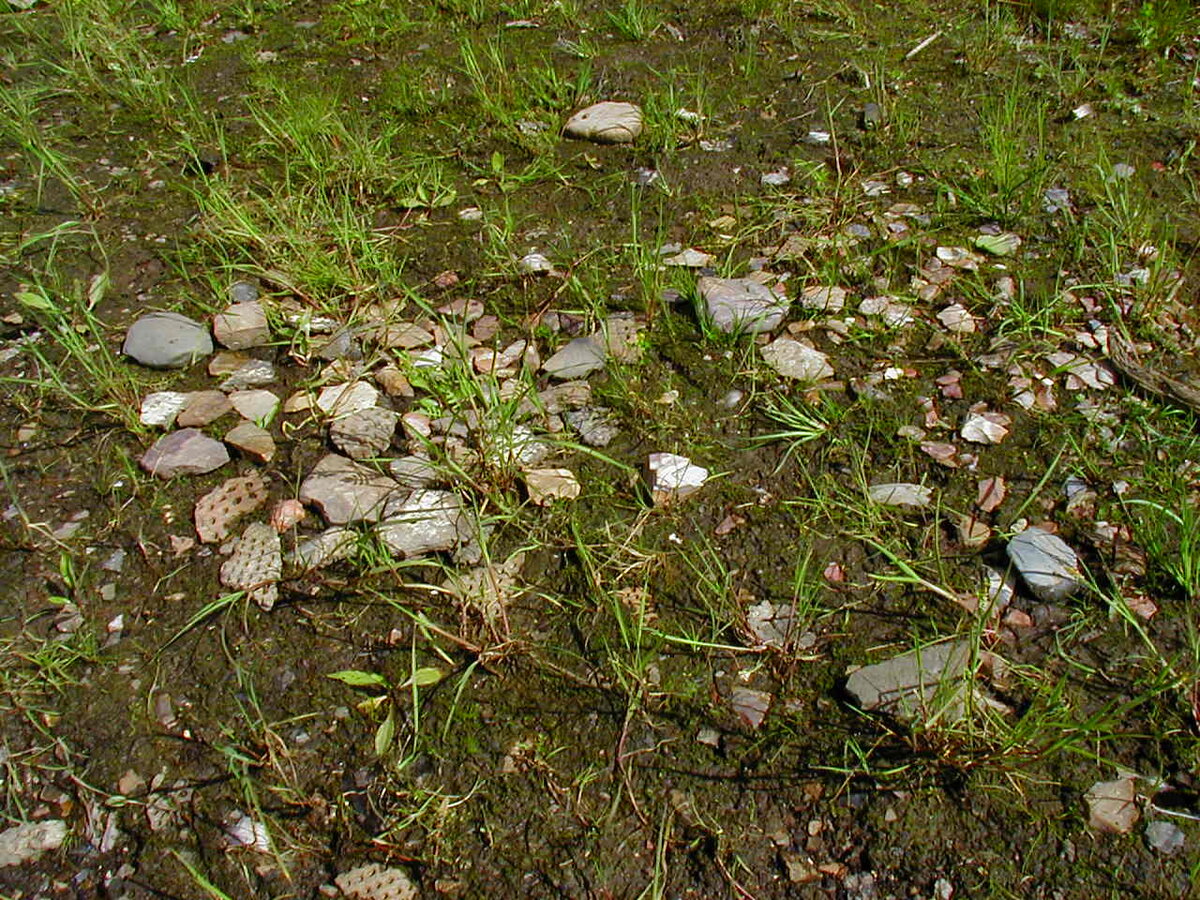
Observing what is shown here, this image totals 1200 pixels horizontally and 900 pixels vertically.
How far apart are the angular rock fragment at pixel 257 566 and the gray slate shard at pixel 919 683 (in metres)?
1.20

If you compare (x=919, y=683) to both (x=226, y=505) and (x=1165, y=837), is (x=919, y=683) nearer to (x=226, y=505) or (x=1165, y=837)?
(x=1165, y=837)

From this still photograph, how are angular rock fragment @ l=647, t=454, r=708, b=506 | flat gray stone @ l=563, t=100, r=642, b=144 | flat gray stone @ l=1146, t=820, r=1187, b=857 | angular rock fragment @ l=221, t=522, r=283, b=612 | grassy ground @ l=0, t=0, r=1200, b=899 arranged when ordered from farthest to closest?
flat gray stone @ l=563, t=100, r=642, b=144 → angular rock fragment @ l=647, t=454, r=708, b=506 → angular rock fragment @ l=221, t=522, r=283, b=612 → grassy ground @ l=0, t=0, r=1200, b=899 → flat gray stone @ l=1146, t=820, r=1187, b=857

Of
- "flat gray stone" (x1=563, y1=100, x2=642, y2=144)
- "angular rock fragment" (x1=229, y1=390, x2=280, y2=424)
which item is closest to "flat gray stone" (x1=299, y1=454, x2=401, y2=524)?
"angular rock fragment" (x1=229, y1=390, x2=280, y2=424)

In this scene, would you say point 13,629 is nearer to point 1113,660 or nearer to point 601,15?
point 1113,660

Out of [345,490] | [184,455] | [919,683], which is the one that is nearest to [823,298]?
[919,683]

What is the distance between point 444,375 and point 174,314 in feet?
2.89

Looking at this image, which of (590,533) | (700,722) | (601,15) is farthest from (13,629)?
(601,15)

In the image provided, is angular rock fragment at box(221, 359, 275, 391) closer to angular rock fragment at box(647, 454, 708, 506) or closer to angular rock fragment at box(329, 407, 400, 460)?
angular rock fragment at box(329, 407, 400, 460)

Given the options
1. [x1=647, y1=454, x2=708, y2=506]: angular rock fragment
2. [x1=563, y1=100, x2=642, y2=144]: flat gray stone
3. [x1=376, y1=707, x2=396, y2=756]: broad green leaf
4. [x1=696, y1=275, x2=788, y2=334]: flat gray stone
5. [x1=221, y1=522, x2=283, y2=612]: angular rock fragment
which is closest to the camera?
[x1=376, y1=707, x2=396, y2=756]: broad green leaf

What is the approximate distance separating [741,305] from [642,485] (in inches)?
26.1

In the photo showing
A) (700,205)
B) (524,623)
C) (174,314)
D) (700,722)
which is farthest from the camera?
(700,205)

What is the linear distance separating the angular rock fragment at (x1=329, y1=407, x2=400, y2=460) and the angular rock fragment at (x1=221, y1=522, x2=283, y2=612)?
28 cm

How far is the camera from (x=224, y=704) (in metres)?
1.96

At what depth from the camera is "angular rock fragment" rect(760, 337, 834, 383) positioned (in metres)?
2.54
